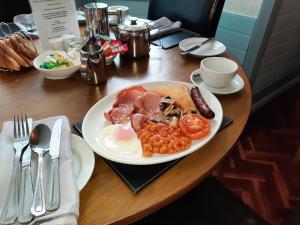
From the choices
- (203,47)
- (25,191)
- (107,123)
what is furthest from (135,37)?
(25,191)

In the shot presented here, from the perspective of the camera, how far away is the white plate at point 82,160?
504 millimetres

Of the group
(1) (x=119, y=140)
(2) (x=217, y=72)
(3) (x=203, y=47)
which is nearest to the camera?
(1) (x=119, y=140)

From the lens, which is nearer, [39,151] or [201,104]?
[39,151]

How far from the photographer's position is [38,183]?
47cm

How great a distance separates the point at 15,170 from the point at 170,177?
0.32 metres

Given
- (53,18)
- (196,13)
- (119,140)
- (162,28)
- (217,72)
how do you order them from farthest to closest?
(196,13), (162,28), (53,18), (217,72), (119,140)

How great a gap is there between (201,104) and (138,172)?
0.24 meters

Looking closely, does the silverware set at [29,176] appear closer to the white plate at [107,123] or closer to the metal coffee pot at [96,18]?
the white plate at [107,123]

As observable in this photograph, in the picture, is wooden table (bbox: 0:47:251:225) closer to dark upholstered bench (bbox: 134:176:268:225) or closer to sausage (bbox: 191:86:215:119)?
sausage (bbox: 191:86:215:119)

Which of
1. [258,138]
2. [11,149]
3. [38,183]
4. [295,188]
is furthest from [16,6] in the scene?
[295,188]

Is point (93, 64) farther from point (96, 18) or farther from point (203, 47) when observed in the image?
point (203, 47)

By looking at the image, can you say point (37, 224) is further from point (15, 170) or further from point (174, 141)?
point (174, 141)

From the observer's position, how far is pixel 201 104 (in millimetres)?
639

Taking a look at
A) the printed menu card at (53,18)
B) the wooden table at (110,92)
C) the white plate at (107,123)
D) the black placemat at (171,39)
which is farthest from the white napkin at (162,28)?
the white plate at (107,123)
